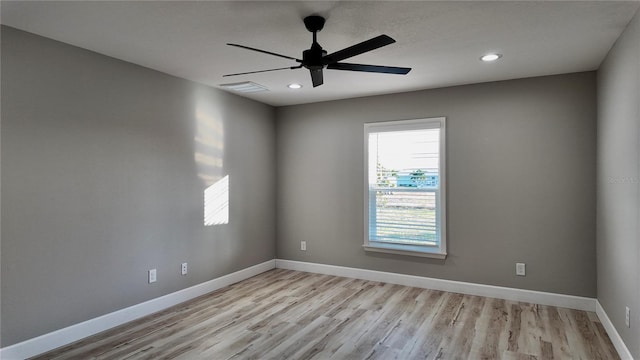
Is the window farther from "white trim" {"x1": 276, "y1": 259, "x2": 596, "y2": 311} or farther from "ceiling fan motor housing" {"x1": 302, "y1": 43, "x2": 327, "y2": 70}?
"ceiling fan motor housing" {"x1": 302, "y1": 43, "x2": 327, "y2": 70}

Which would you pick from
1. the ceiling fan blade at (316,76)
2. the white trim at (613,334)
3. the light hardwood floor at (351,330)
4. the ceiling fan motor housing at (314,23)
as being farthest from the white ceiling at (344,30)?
the light hardwood floor at (351,330)

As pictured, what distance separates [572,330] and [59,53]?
485cm

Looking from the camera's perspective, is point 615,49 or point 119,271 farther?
point 119,271

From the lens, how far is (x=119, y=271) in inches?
133

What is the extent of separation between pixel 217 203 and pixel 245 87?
4.67ft

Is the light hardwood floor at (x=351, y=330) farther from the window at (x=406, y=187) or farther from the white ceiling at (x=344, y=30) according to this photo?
the white ceiling at (x=344, y=30)

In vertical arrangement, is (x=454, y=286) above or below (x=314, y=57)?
below

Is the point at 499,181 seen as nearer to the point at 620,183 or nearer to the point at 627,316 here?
the point at 620,183

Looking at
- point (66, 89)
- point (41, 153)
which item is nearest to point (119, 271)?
point (41, 153)

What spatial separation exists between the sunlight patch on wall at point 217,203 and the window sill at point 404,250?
1849 millimetres

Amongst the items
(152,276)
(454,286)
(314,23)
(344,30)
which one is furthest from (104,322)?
(454,286)

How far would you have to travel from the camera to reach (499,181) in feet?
13.5

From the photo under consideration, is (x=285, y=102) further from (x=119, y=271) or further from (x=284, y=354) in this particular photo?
(x=284, y=354)

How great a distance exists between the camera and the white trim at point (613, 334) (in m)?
2.64
